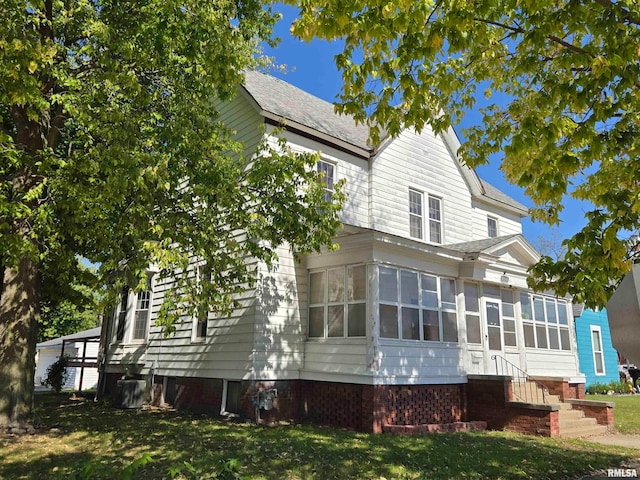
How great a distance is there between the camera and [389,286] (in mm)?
12523

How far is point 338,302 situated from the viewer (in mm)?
13031

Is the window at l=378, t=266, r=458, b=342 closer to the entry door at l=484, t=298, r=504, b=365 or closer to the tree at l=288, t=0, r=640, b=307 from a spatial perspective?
the entry door at l=484, t=298, r=504, b=365

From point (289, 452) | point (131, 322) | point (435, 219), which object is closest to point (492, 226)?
point (435, 219)

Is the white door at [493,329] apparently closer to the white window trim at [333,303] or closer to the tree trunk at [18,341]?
the white window trim at [333,303]

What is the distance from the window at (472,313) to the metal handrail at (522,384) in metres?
0.94

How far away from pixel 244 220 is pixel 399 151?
823 centimetres

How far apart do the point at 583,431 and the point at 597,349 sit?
16.8m

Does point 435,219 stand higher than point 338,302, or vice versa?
point 435,219

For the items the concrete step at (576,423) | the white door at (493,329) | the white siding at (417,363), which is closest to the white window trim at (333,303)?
the white siding at (417,363)

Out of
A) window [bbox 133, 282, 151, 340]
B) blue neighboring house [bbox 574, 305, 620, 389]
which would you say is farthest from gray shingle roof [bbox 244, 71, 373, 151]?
blue neighboring house [bbox 574, 305, 620, 389]

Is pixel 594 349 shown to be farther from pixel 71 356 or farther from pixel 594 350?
pixel 71 356

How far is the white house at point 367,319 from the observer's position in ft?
40.2

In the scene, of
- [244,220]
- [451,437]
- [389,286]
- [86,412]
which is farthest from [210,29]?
[86,412]

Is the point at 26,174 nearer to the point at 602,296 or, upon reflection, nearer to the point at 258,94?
the point at 258,94
